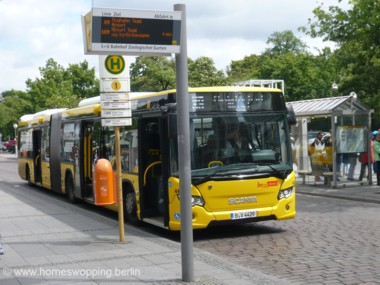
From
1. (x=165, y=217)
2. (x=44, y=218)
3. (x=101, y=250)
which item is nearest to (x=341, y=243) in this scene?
(x=165, y=217)

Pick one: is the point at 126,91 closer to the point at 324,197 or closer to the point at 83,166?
the point at 83,166

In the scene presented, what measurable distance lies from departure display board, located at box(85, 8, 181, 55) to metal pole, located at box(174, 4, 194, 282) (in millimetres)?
130

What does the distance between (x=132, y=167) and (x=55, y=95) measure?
47275 millimetres

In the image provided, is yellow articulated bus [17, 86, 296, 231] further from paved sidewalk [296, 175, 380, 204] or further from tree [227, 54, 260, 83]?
tree [227, 54, 260, 83]

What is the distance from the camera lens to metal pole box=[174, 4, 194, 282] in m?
6.52

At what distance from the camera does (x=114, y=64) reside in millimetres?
9500

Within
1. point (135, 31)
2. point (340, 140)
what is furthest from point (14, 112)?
point (135, 31)

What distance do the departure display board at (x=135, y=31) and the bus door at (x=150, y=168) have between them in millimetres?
4467

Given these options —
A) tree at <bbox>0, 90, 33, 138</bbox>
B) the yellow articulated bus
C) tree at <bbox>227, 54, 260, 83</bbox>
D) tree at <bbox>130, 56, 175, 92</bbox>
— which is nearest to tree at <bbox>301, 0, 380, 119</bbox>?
the yellow articulated bus

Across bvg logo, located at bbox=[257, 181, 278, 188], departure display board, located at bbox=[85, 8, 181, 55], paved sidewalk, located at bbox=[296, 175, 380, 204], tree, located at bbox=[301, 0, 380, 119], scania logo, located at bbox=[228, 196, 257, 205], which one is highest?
tree, located at bbox=[301, 0, 380, 119]

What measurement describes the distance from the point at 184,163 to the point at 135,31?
5.29ft

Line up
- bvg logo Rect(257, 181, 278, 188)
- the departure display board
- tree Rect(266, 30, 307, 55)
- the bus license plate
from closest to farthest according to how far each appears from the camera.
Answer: the departure display board → the bus license plate → bvg logo Rect(257, 181, 278, 188) → tree Rect(266, 30, 307, 55)

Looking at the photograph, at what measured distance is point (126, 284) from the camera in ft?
21.4

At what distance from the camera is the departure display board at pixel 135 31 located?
629cm
